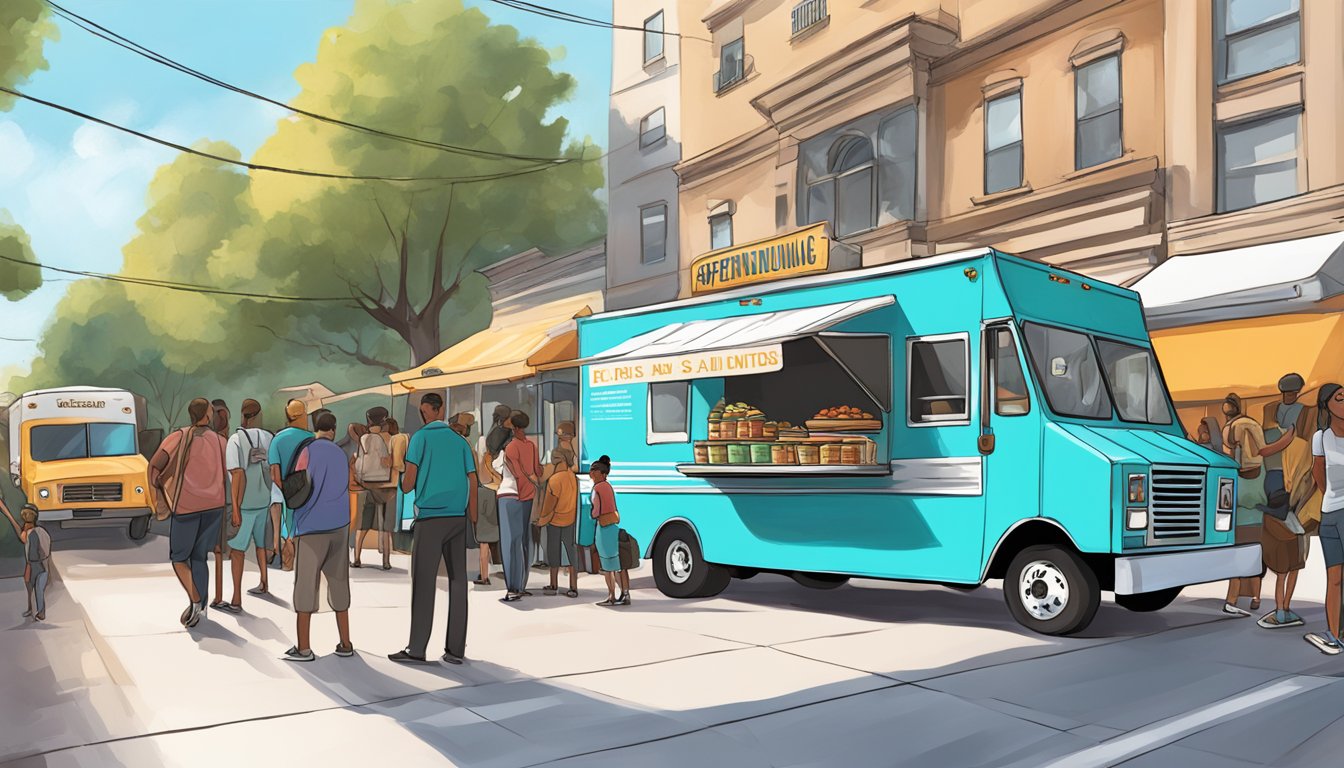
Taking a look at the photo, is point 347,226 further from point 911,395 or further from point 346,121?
point 911,395

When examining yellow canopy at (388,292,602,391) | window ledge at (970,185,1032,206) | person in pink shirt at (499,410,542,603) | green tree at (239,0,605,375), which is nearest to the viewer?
person in pink shirt at (499,410,542,603)

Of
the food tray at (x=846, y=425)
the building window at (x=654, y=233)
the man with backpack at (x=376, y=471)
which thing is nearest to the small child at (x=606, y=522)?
the food tray at (x=846, y=425)

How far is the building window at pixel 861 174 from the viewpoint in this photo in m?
19.5

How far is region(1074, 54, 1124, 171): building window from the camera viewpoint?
16.6m

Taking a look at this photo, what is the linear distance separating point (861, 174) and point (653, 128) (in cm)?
813

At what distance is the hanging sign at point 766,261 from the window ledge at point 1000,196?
6.30 m

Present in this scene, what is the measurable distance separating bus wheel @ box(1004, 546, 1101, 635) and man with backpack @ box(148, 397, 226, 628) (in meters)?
6.75

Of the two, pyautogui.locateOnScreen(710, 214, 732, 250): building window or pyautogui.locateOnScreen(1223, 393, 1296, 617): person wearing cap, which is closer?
pyautogui.locateOnScreen(1223, 393, 1296, 617): person wearing cap

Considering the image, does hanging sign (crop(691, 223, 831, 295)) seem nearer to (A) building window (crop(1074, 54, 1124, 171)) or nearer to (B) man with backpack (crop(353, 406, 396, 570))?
(B) man with backpack (crop(353, 406, 396, 570))

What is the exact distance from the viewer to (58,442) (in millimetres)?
21281

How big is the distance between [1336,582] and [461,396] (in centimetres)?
1922

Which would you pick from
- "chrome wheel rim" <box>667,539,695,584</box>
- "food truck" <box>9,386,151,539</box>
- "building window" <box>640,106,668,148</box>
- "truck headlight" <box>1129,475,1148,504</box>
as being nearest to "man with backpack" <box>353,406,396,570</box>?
"chrome wheel rim" <box>667,539,695,584</box>

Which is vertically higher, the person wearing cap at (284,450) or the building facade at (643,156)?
the building facade at (643,156)

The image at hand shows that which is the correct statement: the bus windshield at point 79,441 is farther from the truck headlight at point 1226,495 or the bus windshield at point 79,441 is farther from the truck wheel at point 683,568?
the truck headlight at point 1226,495
